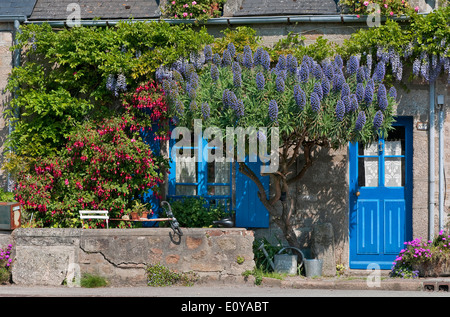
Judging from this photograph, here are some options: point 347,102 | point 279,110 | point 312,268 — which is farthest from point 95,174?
point 347,102

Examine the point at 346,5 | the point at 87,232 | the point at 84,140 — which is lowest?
the point at 87,232

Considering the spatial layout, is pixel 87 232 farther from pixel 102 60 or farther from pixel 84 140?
pixel 102 60

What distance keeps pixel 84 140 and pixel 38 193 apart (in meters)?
1.02

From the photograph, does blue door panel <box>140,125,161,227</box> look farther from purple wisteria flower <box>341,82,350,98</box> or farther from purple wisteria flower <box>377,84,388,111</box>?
purple wisteria flower <box>377,84,388,111</box>

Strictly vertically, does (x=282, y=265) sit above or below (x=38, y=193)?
below

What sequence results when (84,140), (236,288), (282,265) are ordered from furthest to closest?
(84,140) → (282,265) → (236,288)

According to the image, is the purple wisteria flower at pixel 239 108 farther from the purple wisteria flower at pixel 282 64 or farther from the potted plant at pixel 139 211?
the potted plant at pixel 139 211

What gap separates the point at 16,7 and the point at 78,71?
166cm

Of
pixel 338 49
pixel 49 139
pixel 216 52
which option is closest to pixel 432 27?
pixel 338 49

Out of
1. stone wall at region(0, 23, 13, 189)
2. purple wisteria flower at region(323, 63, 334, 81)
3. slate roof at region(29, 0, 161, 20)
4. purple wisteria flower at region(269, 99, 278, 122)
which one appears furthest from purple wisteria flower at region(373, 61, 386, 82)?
stone wall at region(0, 23, 13, 189)

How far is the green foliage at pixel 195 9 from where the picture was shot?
979cm

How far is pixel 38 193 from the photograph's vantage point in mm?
9422

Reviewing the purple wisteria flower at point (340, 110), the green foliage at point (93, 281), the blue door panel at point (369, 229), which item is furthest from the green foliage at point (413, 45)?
the green foliage at point (93, 281)

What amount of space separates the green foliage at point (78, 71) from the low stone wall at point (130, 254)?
6.27 ft
